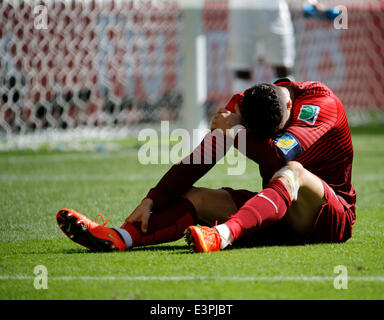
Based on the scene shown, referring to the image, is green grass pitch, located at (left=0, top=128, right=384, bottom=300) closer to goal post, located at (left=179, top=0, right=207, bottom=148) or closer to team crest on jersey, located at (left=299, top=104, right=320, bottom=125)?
team crest on jersey, located at (left=299, top=104, right=320, bottom=125)

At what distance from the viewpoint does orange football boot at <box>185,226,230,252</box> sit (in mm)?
2631

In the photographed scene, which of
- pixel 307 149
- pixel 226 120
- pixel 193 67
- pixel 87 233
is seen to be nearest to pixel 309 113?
pixel 307 149

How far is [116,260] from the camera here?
2672 millimetres

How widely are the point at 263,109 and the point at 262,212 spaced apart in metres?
0.40

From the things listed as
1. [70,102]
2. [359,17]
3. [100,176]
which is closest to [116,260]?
[100,176]

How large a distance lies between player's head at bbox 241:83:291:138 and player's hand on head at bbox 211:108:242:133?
49 millimetres

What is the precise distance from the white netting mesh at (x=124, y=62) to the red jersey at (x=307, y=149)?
19.9ft

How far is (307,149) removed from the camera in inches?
112

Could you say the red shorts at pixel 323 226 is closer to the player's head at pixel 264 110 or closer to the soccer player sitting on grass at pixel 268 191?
the soccer player sitting on grass at pixel 268 191

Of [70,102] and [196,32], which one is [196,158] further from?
[70,102]

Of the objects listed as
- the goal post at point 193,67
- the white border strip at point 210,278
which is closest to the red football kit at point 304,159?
the white border strip at point 210,278

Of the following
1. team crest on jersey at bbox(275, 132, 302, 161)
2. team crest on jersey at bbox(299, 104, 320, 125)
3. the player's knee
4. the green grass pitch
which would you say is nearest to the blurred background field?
the green grass pitch

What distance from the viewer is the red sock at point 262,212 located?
2646 millimetres

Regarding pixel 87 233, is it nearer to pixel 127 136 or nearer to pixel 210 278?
pixel 210 278
